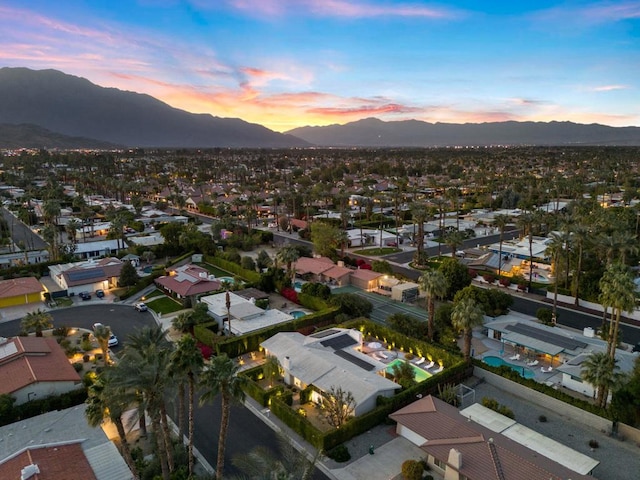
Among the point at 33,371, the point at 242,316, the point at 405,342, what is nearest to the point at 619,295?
the point at 405,342

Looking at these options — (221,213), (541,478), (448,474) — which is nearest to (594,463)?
(541,478)

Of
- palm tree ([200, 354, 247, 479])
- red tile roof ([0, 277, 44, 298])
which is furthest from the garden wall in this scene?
red tile roof ([0, 277, 44, 298])

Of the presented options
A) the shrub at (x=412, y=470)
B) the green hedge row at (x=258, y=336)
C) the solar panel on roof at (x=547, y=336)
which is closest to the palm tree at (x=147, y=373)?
the shrub at (x=412, y=470)

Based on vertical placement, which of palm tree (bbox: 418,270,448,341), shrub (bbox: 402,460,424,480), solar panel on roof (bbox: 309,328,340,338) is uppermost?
palm tree (bbox: 418,270,448,341)

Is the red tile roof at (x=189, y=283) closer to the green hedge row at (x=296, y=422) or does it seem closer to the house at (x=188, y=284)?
the house at (x=188, y=284)

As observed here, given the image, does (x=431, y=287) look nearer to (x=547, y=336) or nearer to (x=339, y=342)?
(x=339, y=342)

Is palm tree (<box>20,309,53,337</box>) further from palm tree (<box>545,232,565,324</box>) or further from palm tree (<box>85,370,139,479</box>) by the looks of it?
palm tree (<box>545,232,565,324</box>)
